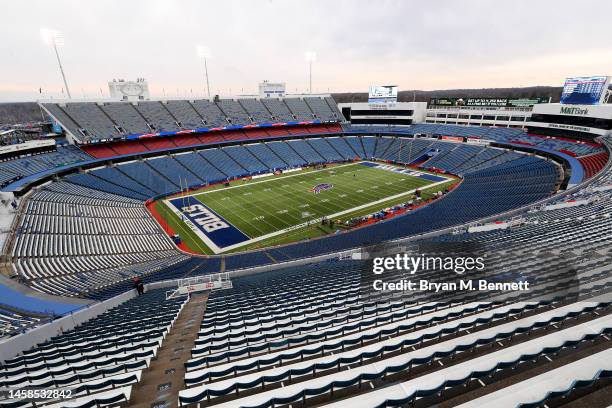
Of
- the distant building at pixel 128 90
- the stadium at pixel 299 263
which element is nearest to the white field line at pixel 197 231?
the stadium at pixel 299 263

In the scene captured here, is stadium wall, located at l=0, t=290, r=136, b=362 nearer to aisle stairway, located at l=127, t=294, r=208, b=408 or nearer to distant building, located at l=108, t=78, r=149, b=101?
aisle stairway, located at l=127, t=294, r=208, b=408

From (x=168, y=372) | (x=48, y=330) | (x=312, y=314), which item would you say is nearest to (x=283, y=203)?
(x=48, y=330)

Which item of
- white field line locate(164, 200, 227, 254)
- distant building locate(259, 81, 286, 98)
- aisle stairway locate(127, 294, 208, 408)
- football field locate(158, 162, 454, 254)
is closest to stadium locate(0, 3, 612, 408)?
aisle stairway locate(127, 294, 208, 408)

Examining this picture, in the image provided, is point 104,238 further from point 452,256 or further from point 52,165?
point 452,256

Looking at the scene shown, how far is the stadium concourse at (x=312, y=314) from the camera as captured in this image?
7109 mm

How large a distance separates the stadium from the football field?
1.41ft

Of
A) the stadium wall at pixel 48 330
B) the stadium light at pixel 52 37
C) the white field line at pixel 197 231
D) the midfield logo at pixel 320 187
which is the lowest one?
the white field line at pixel 197 231

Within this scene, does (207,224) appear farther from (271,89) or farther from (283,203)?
(271,89)

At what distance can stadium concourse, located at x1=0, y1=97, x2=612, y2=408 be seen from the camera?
711 centimetres

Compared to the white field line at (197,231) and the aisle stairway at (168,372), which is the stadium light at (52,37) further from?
the aisle stairway at (168,372)

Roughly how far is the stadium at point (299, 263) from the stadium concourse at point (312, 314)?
3.2 inches

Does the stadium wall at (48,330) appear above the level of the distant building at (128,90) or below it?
below

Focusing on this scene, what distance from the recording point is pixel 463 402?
6281 millimetres

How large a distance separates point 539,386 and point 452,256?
11.1 m
